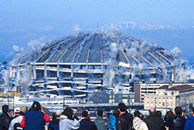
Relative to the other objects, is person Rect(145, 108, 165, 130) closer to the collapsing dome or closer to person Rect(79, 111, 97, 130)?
person Rect(79, 111, 97, 130)

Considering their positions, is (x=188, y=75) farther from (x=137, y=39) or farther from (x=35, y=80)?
(x=35, y=80)

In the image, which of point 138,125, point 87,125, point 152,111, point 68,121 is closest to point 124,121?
point 138,125

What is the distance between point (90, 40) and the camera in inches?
4518

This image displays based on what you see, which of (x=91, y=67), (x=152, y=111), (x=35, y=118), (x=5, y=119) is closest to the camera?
(x=35, y=118)

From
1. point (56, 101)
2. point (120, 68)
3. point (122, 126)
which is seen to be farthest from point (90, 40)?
point (122, 126)

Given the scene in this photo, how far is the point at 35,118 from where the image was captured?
1666 cm

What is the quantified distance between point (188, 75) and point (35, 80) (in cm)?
2385

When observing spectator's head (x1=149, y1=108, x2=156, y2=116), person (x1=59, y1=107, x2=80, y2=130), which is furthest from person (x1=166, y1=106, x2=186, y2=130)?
person (x1=59, y1=107, x2=80, y2=130)

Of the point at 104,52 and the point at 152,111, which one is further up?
the point at 104,52

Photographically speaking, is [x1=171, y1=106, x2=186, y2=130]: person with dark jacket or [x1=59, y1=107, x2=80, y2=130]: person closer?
[x1=59, y1=107, x2=80, y2=130]: person

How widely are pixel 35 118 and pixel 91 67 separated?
89036mm

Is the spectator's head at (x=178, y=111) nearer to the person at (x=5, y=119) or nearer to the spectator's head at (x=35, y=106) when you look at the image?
the spectator's head at (x=35, y=106)

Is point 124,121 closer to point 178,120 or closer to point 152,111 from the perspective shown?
point 178,120

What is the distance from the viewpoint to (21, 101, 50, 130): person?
16.6m
